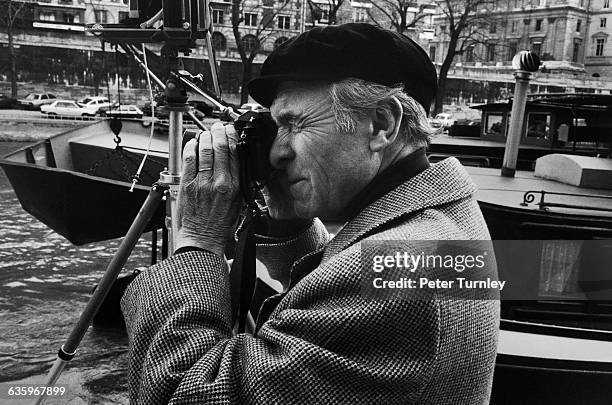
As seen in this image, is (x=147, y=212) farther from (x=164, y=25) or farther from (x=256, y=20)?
(x=256, y=20)

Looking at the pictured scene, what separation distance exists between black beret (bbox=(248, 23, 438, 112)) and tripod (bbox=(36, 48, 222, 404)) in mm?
1169

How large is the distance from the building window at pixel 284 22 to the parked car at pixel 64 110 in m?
19.8

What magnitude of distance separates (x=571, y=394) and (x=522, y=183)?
1766 mm

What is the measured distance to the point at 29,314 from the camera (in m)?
5.38

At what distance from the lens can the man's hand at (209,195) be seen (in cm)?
135

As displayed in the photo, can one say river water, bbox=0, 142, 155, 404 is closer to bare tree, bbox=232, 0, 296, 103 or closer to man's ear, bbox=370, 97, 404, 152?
man's ear, bbox=370, 97, 404, 152

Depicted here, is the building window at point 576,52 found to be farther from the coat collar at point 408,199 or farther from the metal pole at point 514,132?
the coat collar at point 408,199

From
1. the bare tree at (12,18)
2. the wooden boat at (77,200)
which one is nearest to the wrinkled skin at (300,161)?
the wooden boat at (77,200)

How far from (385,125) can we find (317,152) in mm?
151

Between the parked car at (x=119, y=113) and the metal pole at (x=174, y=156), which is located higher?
the metal pole at (x=174, y=156)

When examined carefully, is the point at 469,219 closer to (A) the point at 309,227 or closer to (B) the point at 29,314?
(A) the point at 309,227

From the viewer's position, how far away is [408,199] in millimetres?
1278

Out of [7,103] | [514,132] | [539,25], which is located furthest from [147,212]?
[539,25]

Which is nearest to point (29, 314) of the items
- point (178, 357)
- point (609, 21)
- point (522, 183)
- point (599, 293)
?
point (522, 183)
